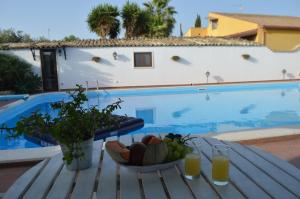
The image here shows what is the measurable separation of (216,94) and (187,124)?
4702 mm

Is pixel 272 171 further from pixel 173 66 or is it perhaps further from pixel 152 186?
pixel 173 66

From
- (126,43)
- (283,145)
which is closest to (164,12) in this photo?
(126,43)

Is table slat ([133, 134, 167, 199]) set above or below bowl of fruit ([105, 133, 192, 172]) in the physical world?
below

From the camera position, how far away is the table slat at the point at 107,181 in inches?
54.3

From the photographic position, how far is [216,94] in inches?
475

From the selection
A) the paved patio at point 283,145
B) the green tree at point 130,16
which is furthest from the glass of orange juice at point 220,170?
the green tree at point 130,16

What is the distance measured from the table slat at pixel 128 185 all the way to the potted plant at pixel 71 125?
257 mm

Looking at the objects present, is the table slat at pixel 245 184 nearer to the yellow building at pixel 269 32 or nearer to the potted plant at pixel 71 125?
the potted plant at pixel 71 125

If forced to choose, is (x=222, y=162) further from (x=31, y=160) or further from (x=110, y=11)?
(x=110, y=11)

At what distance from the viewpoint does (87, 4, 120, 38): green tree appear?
1542 centimetres

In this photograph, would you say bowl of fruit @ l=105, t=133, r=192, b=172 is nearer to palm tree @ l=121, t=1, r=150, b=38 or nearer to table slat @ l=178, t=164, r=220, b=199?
table slat @ l=178, t=164, r=220, b=199

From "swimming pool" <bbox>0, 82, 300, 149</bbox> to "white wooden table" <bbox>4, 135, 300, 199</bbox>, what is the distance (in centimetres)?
413

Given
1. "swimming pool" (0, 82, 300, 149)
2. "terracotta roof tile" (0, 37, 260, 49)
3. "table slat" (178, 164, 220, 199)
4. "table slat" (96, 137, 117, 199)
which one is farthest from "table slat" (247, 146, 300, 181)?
"terracotta roof tile" (0, 37, 260, 49)

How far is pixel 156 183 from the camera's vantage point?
4.87ft
